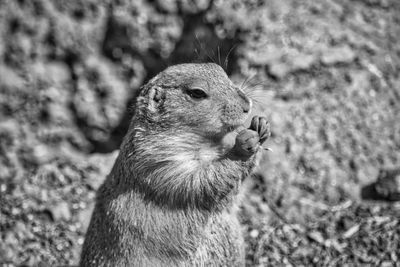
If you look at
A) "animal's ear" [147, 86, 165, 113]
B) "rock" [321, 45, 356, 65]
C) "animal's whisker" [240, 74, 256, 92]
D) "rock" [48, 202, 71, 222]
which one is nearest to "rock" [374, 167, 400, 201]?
"rock" [321, 45, 356, 65]

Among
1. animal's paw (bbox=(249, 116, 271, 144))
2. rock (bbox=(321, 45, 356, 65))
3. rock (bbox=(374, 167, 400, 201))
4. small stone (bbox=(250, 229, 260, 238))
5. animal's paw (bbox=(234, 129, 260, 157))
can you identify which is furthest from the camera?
rock (bbox=(321, 45, 356, 65))

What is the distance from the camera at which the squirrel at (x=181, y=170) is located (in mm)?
4012

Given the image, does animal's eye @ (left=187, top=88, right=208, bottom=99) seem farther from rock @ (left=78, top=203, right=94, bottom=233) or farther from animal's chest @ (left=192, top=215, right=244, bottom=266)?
rock @ (left=78, top=203, right=94, bottom=233)

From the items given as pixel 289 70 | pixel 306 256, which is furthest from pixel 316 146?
pixel 306 256

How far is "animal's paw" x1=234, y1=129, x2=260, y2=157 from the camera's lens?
13.0 feet

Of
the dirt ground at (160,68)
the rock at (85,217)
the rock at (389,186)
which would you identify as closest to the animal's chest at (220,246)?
the dirt ground at (160,68)

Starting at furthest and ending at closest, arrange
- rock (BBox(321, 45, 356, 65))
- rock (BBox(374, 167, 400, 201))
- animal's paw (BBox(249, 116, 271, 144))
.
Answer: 1. rock (BBox(321, 45, 356, 65))
2. rock (BBox(374, 167, 400, 201))
3. animal's paw (BBox(249, 116, 271, 144))

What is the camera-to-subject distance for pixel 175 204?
13.4 feet

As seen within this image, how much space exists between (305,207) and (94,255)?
2219mm

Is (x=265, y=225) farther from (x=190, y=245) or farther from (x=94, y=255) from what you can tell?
(x=94, y=255)

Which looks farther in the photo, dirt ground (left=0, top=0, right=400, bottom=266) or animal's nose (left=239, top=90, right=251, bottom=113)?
dirt ground (left=0, top=0, right=400, bottom=266)

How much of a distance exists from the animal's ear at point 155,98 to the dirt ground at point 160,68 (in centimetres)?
159

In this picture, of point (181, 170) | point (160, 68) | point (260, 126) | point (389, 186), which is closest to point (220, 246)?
point (181, 170)

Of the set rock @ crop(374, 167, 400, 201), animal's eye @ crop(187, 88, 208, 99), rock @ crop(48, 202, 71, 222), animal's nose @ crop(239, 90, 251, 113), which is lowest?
rock @ crop(48, 202, 71, 222)
